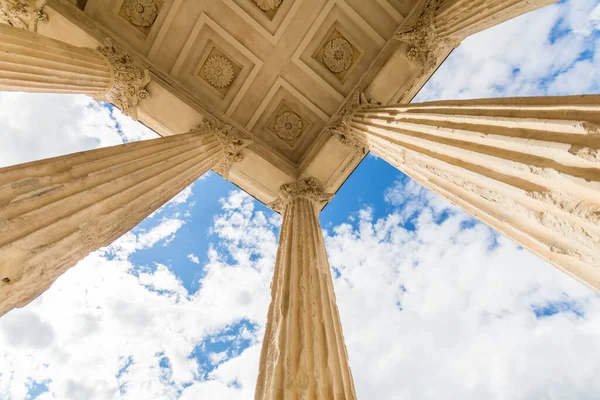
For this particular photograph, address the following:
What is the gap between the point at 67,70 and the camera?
8.96 m

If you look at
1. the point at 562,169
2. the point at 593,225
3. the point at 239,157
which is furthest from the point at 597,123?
the point at 239,157

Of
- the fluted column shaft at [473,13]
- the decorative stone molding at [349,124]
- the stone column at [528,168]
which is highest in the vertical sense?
the fluted column shaft at [473,13]

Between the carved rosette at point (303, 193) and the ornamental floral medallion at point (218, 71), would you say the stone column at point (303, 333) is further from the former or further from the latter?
the ornamental floral medallion at point (218, 71)

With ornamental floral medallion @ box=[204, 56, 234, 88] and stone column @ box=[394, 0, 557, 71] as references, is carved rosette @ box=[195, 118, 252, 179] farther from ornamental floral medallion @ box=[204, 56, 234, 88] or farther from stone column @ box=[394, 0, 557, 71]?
stone column @ box=[394, 0, 557, 71]

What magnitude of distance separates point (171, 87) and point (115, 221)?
7.71 m

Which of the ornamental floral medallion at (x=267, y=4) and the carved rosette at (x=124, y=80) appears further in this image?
the ornamental floral medallion at (x=267, y=4)

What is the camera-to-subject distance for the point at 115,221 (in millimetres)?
6625

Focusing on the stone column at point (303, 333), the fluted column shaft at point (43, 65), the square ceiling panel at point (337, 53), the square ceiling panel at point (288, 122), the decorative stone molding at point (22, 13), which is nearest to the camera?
the stone column at point (303, 333)

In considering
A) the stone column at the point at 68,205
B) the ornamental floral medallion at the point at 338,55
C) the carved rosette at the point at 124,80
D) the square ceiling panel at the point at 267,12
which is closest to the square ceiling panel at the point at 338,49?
the ornamental floral medallion at the point at 338,55

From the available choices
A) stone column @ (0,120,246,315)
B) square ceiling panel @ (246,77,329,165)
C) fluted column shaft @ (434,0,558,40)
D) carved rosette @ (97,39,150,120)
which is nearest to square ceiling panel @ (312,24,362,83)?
square ceiling panel @ (246,77,329,165)

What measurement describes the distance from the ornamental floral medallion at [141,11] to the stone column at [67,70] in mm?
1879

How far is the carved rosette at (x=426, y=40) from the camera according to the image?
11.7m

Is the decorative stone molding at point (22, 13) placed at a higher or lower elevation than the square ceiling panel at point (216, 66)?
lower

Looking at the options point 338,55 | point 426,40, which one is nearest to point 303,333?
point 426,40
